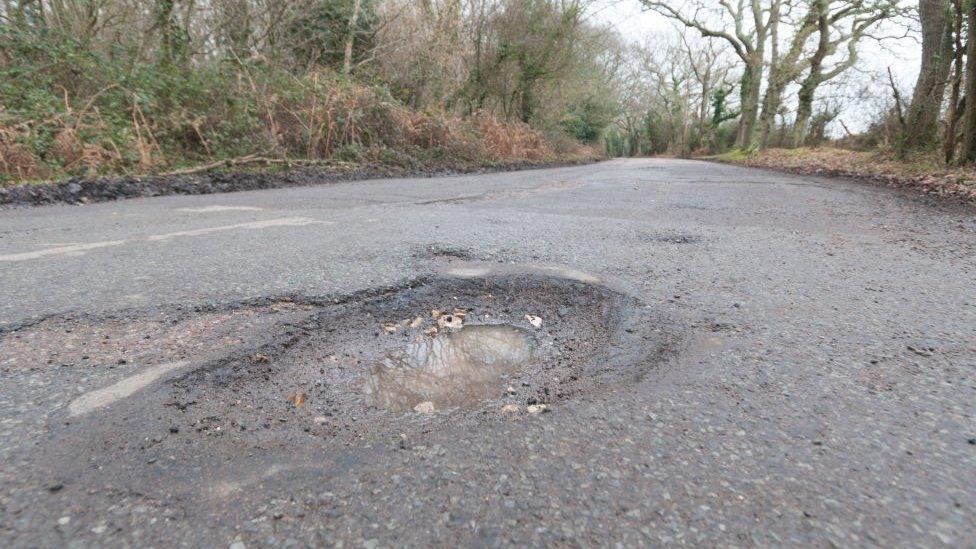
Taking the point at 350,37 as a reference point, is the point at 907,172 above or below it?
below

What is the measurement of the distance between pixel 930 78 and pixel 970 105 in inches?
106

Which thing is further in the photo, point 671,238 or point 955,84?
point 955,84

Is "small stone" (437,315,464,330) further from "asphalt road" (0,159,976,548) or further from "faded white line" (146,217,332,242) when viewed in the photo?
"faded white line" (146,217,332,242)

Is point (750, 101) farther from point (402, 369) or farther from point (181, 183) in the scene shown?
point (402, 369)

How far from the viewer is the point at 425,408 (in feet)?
5.92

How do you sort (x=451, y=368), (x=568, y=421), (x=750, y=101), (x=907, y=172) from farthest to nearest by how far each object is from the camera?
(x=750, y=101) < (x=907, y=172) < (x=451, y=368) < (x=568, y=421)

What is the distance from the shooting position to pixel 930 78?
9.78 m

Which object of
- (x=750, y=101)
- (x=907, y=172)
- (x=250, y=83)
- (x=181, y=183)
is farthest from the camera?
(x=750, y=101)

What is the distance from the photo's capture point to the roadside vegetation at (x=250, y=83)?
7.89 m

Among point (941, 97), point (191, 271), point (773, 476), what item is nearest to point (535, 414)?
point (773, 476)

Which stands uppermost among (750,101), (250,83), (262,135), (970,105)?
(750,101)

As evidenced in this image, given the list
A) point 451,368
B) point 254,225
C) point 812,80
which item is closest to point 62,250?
point 254,225

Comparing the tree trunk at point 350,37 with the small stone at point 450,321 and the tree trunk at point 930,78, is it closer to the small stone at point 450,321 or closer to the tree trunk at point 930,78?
the small stone at point 450,321

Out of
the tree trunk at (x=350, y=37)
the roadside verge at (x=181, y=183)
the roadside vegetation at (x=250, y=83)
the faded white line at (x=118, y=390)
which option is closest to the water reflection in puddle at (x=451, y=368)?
the faded white line at (x=118, y=390)
